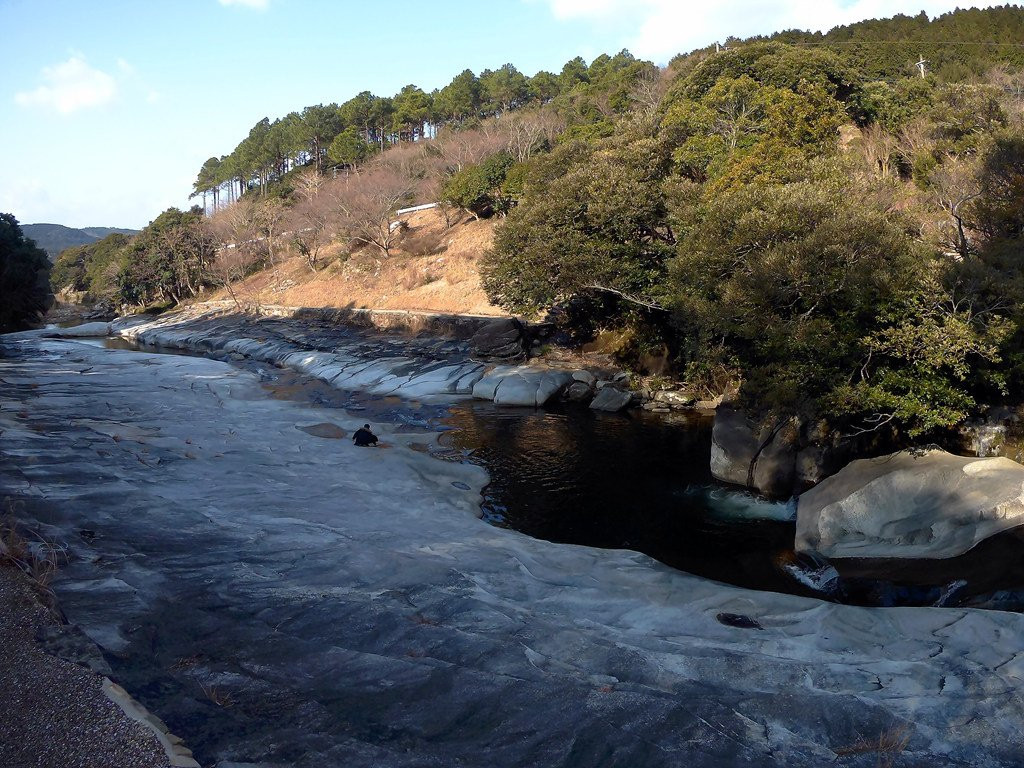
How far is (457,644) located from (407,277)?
1782 inches

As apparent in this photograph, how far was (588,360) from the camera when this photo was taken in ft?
110

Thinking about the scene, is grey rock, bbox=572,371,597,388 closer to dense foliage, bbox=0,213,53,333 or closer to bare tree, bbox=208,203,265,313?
dense foliage, bbox=0,213,53,333

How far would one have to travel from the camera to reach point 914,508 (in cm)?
1406

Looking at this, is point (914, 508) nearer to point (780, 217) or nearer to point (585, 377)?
point (780, 217)

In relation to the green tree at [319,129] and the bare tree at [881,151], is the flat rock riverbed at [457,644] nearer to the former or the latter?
the bare tree at [881,151]

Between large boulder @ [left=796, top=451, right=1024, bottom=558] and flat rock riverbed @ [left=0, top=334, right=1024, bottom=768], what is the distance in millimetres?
3255

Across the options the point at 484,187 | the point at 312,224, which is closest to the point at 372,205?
the point at 484,187

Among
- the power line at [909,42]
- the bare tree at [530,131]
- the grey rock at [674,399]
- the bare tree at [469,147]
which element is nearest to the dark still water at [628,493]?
the grey rock at [674,399]

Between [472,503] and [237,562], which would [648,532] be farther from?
[237,562]

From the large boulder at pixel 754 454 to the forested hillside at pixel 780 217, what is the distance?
767 millimetres

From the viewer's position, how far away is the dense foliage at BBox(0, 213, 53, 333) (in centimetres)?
3522

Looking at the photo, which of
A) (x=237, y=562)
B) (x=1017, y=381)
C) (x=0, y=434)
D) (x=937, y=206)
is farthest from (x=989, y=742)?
(x=937, y=206)

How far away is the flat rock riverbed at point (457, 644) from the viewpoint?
701cm

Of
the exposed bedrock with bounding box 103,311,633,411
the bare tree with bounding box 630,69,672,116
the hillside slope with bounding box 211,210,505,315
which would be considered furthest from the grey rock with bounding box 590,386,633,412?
the bare tree with bounding box 630,69,672,116
